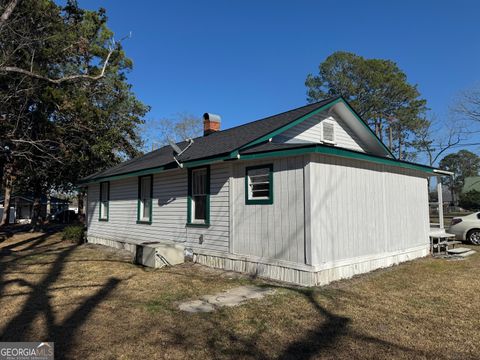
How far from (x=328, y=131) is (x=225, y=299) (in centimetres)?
710

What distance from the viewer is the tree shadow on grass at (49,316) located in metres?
4.54

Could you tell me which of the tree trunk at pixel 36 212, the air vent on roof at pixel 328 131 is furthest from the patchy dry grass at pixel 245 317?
the tree trunk at pixel 36 212

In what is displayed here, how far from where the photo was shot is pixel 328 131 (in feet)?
38.0

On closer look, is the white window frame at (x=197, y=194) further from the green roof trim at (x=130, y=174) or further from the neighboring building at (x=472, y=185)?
the neighboring building at (x=472, y=185)

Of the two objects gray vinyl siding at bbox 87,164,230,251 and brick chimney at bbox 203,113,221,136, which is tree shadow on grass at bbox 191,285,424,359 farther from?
brick chimney at bbox 203,113,221,136

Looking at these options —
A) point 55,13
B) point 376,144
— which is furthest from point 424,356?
point 55,13

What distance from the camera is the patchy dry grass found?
14.0 ft

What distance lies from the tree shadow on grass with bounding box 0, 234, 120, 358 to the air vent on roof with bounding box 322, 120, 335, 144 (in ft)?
24.4

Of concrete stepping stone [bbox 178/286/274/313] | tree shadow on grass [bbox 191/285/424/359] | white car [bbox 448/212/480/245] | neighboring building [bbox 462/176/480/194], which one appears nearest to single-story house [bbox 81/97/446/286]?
concrete stepping stone [bbox 178/286/274/313]

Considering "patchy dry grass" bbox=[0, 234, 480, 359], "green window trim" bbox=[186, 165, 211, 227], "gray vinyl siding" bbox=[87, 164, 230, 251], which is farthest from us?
"green window trim" bbox=[186, 165, 211, 227]

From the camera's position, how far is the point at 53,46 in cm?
1775

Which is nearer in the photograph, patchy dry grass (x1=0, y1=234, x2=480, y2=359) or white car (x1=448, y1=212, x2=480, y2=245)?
patchy dry grass (x1=0, y1=234, x2=480, y2=359)

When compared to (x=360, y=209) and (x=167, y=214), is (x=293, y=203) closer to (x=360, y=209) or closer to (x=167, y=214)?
(x=360, y=209)

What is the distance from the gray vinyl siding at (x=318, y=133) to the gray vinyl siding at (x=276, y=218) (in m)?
2.32
